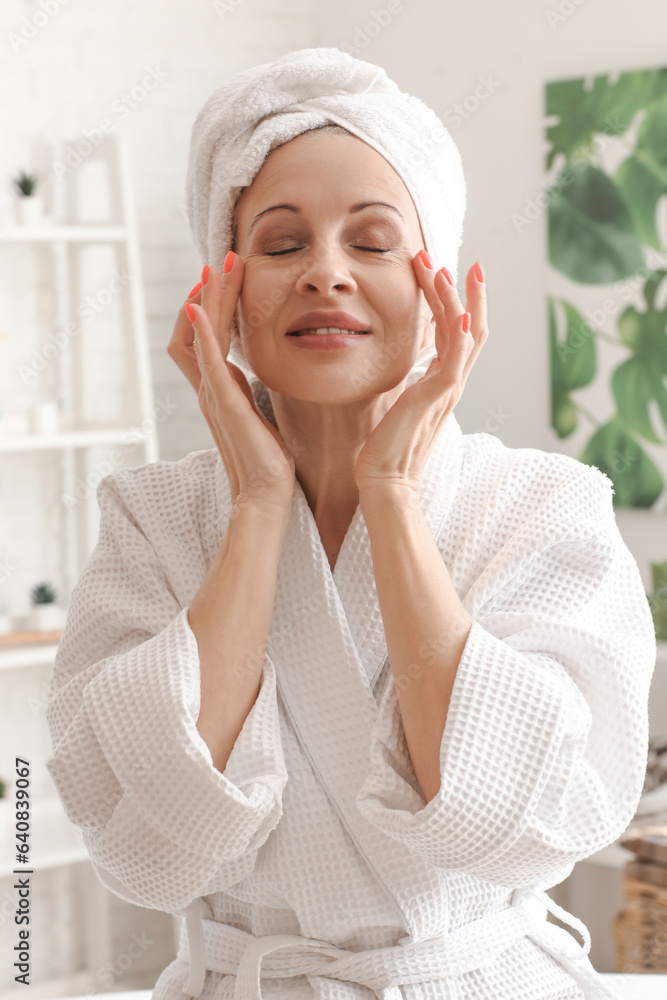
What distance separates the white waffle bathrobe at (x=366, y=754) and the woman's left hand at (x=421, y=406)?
0.26ft

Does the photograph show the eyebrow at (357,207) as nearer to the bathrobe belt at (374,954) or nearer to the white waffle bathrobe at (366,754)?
the white waffle bathrobe at (366,754)

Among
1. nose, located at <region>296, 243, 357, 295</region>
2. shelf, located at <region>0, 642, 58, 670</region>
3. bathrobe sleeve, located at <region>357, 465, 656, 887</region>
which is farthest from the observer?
shelf, located at <region>0, 642, 58, 670</region>

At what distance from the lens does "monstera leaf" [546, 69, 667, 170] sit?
281 cm

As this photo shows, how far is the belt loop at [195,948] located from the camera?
1.08 meters

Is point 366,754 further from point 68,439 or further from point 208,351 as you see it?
point 68,439

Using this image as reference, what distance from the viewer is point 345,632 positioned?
1109 mm

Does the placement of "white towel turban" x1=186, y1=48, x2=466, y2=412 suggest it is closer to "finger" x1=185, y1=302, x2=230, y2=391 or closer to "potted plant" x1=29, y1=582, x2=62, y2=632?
"finger" x1=185, y1=302, x2=230, y2=391

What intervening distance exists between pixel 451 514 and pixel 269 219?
1.25 ft

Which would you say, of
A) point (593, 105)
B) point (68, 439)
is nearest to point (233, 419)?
point (68, 439)

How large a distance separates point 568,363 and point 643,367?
0.77 ft

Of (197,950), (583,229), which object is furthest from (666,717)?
(197,950)

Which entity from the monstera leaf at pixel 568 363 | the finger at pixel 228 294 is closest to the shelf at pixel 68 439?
the monstera leaf at pixel 568 363

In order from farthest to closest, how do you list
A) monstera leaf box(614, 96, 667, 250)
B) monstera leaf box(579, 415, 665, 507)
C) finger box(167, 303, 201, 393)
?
→ monstera leaf box(579, 415, 665, 507) → monstera leaf box(614, 96, 667, 250) → finger box(167, 303, 201, 393)

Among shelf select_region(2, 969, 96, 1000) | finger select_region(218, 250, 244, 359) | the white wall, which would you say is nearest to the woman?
finger select_region(218, 250, 244, 359)
